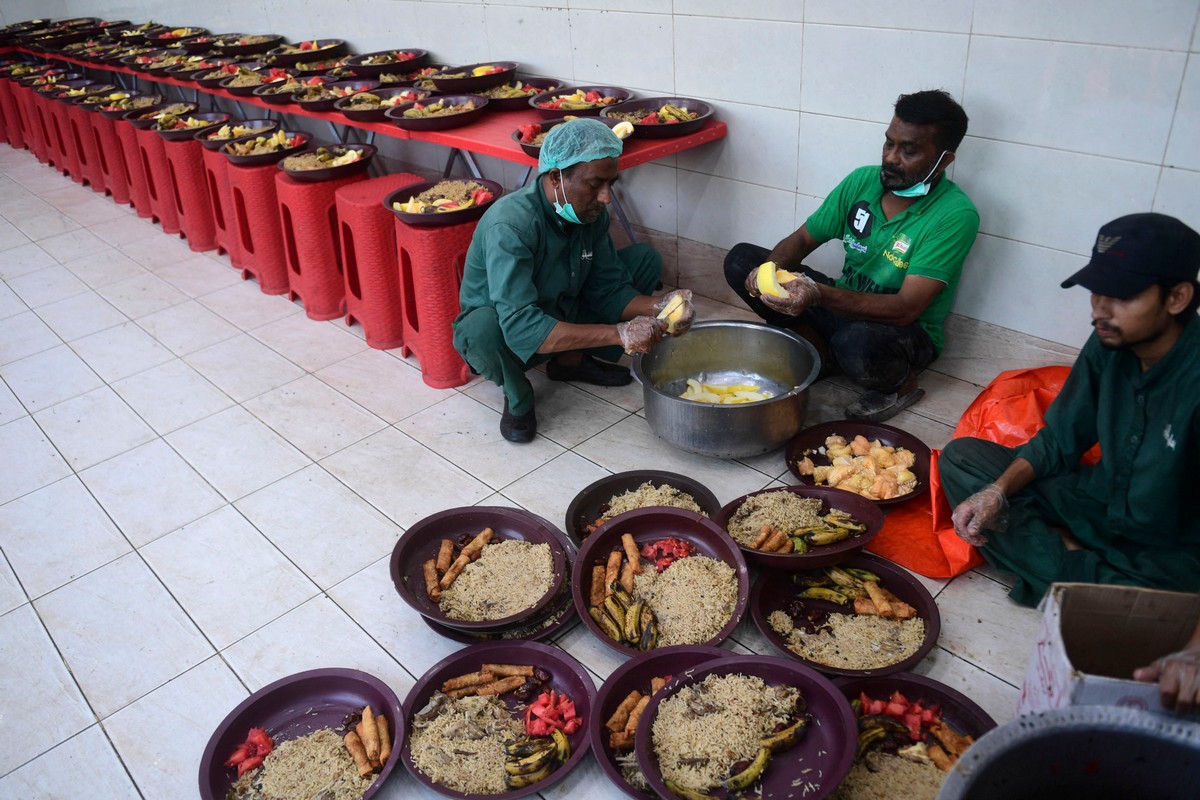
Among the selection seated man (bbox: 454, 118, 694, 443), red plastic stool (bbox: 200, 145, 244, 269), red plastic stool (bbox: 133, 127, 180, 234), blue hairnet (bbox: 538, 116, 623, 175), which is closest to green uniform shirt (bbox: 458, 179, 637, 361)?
seated man (bbox: 454, 118, 694, 443)

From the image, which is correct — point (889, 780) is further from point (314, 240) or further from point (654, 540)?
point (314, 240)

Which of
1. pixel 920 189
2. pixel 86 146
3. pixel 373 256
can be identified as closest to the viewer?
pixel 920 189

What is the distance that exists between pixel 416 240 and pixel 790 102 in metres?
1.70

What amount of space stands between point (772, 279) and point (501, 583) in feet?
4.77

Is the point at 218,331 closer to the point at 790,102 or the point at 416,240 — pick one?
the point at 416,240

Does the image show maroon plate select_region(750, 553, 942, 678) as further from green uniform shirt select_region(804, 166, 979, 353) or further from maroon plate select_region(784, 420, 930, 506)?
green uniform shirt select_region(804, 166, 979, 353)

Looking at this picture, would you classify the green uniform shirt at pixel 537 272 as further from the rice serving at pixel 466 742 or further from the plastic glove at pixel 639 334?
the rice serving at pixel 466 742

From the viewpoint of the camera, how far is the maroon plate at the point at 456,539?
7.88 feet

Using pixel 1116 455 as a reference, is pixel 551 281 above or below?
above

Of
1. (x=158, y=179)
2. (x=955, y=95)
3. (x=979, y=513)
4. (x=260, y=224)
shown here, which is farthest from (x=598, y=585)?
(x=158, y=179)

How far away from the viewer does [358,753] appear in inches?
81.7

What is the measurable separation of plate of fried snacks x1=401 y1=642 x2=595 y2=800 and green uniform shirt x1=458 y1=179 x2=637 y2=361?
1183 millimetres

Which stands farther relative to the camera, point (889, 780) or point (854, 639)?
point (854, 639)

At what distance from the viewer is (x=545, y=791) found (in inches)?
79.5
